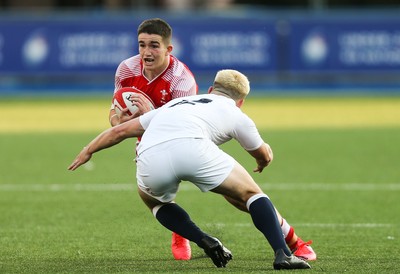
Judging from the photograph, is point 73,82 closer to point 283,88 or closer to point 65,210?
point 283,88

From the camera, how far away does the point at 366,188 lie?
45.2ft

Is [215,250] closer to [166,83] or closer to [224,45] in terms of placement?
[166,83]

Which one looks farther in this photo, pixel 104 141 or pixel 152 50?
pixel 152 50

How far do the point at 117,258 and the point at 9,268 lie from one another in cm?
100

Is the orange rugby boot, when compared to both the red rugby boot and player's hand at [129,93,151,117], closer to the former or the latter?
the red rugby boot

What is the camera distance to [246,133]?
787 cm

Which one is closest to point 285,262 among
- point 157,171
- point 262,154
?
point 262,154

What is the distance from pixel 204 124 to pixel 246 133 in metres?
0.32

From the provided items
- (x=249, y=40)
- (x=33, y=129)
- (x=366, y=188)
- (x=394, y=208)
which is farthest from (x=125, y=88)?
(x=249, y=40)

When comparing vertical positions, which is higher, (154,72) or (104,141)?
(154,72)

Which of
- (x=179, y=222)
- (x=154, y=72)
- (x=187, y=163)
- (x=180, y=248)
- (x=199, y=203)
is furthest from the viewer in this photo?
(x=199, y=203)

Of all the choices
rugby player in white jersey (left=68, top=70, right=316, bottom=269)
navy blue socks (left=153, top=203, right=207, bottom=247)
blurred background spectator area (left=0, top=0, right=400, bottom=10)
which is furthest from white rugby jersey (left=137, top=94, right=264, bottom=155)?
blurred background spectator area (left=0, top=0, right=400, bottom=10)

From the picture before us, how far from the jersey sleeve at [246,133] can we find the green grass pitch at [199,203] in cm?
98

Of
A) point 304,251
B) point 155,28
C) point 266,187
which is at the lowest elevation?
point 266,187
